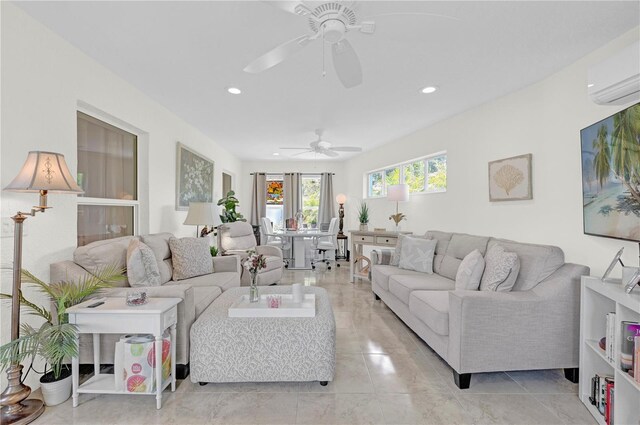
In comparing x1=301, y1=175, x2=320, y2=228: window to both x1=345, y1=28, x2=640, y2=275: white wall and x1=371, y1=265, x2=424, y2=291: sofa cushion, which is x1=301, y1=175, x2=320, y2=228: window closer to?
x1=345, y1=28, x2=640, y2=275: white wall

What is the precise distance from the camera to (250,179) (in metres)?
7.50

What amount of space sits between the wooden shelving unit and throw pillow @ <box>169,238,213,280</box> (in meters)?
3.27

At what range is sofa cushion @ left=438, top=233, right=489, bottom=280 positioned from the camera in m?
3.07

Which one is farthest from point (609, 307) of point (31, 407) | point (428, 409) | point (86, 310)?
point (31, 407)

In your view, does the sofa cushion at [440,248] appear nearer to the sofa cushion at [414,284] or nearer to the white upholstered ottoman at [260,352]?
the sofa cushion at [414,284]

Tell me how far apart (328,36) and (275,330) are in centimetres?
180

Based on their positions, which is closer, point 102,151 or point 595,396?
point 595,396

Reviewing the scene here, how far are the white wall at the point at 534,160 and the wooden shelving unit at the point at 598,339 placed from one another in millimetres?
473

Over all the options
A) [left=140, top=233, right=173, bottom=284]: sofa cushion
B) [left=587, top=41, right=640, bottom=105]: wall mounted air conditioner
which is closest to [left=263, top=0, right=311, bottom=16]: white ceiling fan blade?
[left=587, top=41, right=640, bottom=105]: wall mounted air conditioner

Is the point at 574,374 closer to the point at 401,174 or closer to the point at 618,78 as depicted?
the point at 618,78

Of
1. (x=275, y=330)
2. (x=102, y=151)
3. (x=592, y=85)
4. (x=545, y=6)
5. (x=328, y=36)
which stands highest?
(x=545, y=6)

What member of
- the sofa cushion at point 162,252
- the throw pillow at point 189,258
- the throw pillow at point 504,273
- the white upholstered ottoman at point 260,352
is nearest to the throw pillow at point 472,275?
the throw pillow at point 504,273

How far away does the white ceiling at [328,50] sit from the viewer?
186 centimetres

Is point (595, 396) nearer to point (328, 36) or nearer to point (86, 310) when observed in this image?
point (328, 36)
